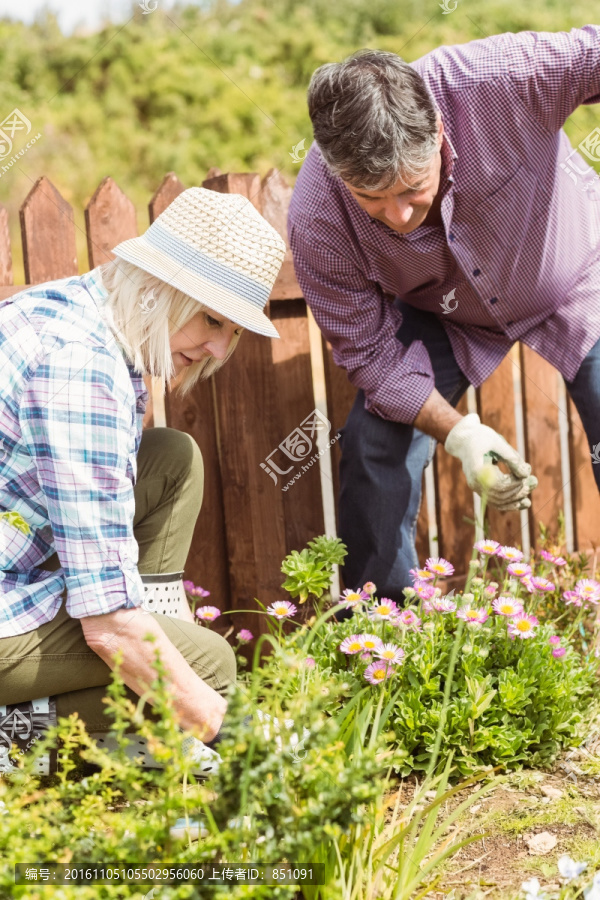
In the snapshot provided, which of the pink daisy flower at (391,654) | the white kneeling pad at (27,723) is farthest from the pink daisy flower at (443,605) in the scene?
the white kneeling pad at (27,723)

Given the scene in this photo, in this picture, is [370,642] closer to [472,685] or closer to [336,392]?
[472,685]

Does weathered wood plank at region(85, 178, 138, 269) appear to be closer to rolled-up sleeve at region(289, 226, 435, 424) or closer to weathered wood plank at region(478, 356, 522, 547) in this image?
rolled-up sleeve at region(289, 226, 435, 424)

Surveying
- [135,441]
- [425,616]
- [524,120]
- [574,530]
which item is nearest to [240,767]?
[135,441]

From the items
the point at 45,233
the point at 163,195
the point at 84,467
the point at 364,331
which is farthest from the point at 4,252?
the point at 84,467

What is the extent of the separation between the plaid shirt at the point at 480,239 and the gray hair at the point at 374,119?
0.30 m

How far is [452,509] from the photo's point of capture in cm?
328

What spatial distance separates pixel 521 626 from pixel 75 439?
1105mm

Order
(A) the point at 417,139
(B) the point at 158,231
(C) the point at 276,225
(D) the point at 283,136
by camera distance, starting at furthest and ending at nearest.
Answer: (D) the point at 283,136 → (C) the point at 276,225 → (A) the point at 417,139 → (B) the point at 158,231

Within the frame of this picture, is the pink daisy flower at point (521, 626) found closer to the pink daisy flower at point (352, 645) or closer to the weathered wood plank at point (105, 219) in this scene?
the pink daisy flower at point (352, 645)

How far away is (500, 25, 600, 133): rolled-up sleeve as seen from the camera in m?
2.24

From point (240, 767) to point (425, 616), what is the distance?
983 mm

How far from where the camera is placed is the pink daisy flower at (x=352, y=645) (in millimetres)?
1871

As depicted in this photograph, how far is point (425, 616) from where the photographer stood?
2.09 m

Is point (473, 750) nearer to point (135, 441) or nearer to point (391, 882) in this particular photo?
point (391, 882)
